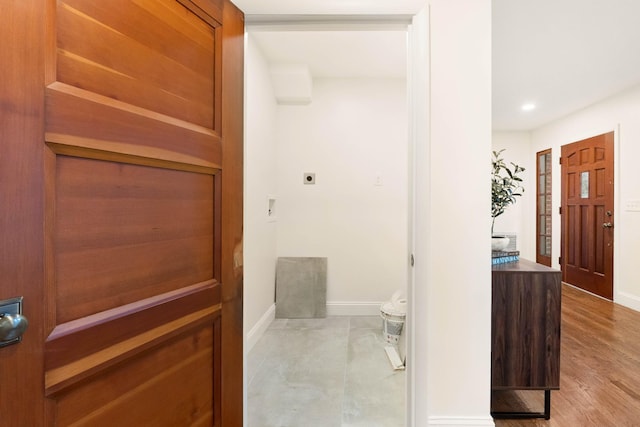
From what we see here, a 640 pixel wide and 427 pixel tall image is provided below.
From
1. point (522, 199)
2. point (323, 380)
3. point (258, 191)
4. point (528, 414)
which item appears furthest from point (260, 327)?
point (522, 199)

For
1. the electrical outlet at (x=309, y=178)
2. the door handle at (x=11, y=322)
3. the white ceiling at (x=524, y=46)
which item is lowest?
the door handle at (x=11, y=322)

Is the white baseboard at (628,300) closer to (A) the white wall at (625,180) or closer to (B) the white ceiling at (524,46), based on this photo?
(A) the white wall at (625,180)

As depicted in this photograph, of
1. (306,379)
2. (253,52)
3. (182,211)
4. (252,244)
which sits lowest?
(306,379)

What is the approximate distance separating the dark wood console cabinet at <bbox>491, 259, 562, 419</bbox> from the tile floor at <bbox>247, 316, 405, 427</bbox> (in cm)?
59

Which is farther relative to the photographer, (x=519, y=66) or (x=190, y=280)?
(x=519, y=66)

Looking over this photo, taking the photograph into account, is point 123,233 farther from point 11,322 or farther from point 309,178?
point 309,178

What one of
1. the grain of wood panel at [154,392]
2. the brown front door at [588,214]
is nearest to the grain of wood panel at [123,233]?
the grain of wood panel at [154,392]

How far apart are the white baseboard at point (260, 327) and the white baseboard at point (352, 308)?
0.58 metres

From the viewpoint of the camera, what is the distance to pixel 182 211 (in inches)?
39.6

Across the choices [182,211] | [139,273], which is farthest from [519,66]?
[139,273]

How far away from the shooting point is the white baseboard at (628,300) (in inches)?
131

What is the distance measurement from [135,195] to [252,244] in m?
1.57

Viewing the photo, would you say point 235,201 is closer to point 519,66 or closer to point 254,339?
point 254,339

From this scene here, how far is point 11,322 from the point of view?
24.3 inches
